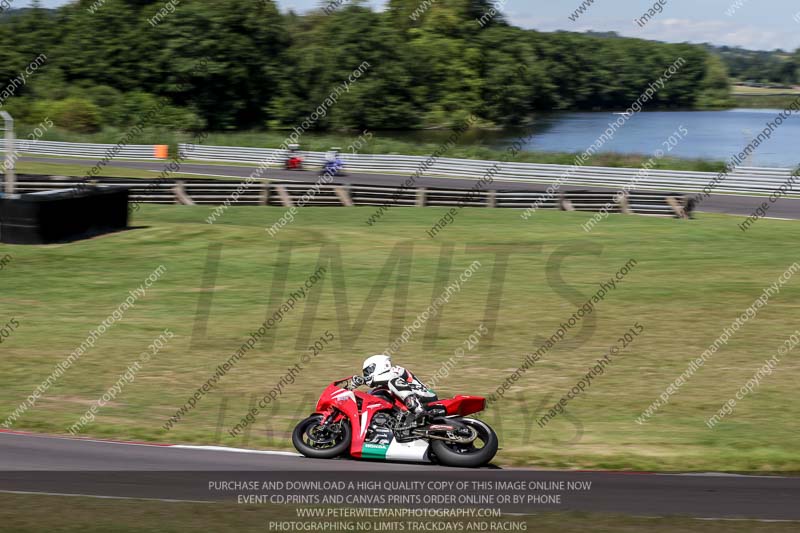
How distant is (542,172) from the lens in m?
49.1

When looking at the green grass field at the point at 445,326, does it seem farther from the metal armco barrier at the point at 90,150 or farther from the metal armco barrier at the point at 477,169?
the metal armco barrier at the point at 90,150

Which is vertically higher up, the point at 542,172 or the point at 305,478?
the point at 305,478

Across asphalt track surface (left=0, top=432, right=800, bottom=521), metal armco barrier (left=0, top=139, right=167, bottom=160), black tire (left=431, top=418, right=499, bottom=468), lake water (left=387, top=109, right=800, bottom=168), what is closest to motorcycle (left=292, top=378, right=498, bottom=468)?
black tire (left=431, top=418, right=499, bottom=468)

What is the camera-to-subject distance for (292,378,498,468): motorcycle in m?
9.80

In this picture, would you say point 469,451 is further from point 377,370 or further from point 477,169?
point 477,169

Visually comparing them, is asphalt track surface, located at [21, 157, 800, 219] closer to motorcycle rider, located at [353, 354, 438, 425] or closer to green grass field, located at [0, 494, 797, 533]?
motorcycle rider, located at [353, 354, 438, 425]

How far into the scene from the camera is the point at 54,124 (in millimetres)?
72812

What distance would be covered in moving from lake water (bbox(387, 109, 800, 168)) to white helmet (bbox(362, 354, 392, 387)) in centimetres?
5980

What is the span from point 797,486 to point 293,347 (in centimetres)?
882

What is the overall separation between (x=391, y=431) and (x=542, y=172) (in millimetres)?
40330

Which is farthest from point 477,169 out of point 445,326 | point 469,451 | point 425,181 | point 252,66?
point 252,66

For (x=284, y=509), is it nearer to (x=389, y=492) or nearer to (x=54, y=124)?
(x=389, y=492)

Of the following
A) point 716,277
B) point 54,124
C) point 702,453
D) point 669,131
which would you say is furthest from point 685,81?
point 702,453

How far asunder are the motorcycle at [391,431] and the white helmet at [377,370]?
0.68ft
